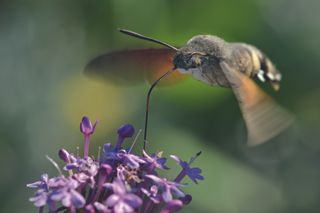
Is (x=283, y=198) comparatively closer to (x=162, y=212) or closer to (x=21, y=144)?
(x=21, y=144)

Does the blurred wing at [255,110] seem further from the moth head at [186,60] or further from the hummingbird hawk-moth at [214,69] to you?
the moth head at [186,60]

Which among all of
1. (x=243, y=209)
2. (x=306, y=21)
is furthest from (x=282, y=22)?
→ (x=243, y=209)

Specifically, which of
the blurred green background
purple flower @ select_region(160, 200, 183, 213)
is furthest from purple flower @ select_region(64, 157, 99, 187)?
the blurred green background

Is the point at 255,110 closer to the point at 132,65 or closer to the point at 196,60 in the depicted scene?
the point at 196,60

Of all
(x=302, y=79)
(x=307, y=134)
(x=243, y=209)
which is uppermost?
(x=302, y=79)

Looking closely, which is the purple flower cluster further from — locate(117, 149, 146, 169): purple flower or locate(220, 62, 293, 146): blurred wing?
locate(220, 62, 293, 146): blurred wing

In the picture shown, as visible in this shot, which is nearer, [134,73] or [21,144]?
[134,73]
